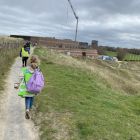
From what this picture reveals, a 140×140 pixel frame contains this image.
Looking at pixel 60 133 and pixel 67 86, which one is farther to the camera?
pixel 67 86

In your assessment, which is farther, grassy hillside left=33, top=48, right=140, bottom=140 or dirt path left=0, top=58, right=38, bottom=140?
grassy hillside left=33, top=48, right=140, bottom=140

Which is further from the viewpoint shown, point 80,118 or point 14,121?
point 80,118

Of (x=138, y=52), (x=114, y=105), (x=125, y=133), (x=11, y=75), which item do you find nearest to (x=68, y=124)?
(x=125, y=133)

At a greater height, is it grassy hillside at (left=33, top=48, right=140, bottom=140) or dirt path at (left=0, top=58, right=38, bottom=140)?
grassy hillside at (left=33, top=48, right=140, bottom=140)

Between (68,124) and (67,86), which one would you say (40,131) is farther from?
(67,86)

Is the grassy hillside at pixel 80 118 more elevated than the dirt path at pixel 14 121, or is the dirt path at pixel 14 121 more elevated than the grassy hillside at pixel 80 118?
the grassy hillside at pixel 80 118

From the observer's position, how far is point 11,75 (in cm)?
2178

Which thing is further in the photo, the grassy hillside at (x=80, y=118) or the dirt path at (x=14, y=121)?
the grassy hillside at (x=80, y=118)

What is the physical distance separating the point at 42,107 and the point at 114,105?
3.42 meters

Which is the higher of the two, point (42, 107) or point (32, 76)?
point (32, 76)

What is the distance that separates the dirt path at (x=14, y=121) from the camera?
9969mm

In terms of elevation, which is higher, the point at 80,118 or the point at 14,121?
the point at 80,118

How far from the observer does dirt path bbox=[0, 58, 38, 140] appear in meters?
9.97

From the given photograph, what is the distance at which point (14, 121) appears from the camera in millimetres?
11281
